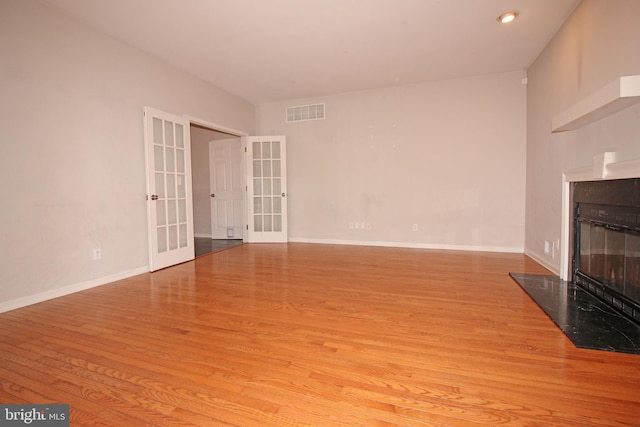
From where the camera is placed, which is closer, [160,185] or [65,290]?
[65,290]

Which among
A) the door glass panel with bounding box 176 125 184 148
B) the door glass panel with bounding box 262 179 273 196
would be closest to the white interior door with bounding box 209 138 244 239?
the door glass panel with bounding box 262 179 273 196

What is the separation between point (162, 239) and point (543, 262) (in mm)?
5138

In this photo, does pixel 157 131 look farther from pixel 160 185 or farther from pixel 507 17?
pixel 507 17

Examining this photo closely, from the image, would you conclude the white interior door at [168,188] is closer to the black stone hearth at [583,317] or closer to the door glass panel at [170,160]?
the door glass panel at [170,160]

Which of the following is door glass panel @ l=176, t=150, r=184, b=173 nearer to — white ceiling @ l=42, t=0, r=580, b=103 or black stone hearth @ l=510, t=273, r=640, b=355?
white ceiling @ l=42, t=0, r=580, b=103

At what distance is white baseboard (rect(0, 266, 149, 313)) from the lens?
2.61 meters

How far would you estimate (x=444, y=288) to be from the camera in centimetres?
305

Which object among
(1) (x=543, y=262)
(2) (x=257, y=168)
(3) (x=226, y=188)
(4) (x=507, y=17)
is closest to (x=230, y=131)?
(2) (x=257, y=168)

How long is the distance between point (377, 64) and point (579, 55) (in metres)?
2.30

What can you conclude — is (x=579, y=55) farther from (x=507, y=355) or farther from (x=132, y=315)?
(x=132, y=315)

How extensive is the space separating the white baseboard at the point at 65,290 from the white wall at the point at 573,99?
200 inches

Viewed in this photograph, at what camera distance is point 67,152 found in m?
3.01

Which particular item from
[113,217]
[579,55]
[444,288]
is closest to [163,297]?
[113,217]

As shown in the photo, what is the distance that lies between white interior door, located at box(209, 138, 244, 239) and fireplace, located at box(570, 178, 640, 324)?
5389mm
